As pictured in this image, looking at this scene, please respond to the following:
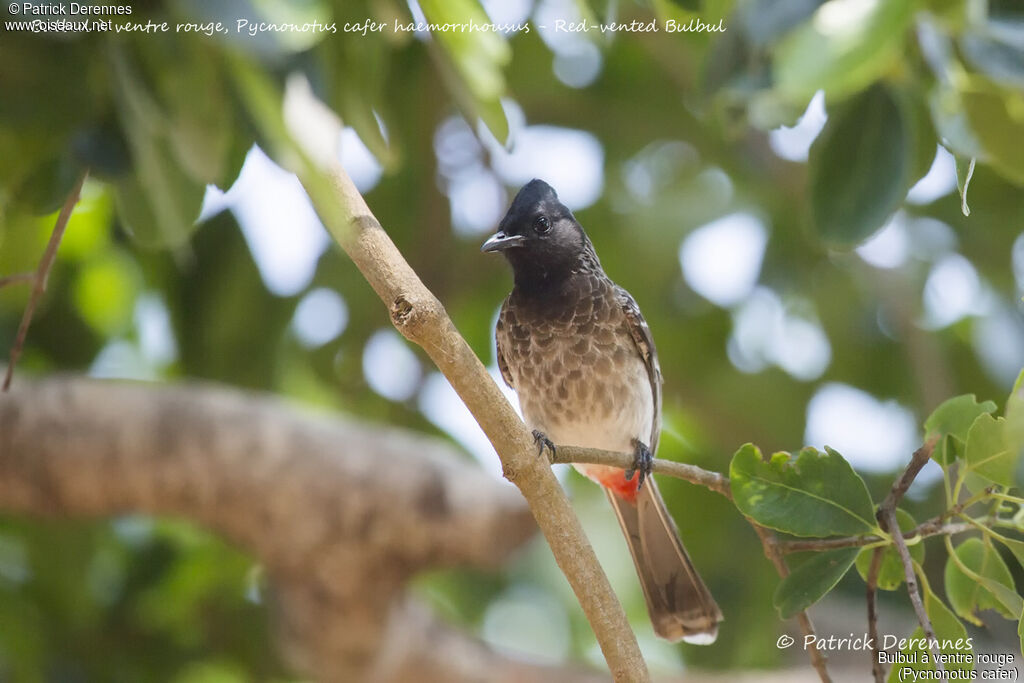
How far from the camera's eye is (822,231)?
2.15 metres

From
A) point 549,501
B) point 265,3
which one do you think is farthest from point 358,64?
point 549,501

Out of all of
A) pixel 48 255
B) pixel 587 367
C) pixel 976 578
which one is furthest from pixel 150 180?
pixel 587 367

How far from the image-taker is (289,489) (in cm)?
411

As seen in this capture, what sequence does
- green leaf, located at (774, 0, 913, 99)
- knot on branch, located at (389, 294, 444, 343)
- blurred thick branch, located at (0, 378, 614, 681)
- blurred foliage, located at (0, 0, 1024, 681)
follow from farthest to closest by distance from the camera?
1. blurred foliage, located at (0, 0, 1024, 681)
2. blurred thick branch, located at (0, 378, 614, 681)
3. knot on branch, located at (389, 294, 444, 343)
4. green leaf, located at (774, 0, 913, 99)

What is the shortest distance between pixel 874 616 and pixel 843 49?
116cm

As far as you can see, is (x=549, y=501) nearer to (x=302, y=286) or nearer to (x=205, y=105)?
(x=205, y=105)

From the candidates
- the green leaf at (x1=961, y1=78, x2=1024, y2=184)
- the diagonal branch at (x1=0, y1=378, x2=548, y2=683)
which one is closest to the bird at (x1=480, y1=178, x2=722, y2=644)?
the diagonal branch at (x1=0, y1=378, x2=548, y2=683)

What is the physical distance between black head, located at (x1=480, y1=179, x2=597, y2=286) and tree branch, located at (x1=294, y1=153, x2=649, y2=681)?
1.13 meters

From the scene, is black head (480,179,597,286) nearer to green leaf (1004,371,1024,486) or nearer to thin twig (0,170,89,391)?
thin twig (0,170,89,391)

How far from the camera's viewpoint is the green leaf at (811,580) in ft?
6.51

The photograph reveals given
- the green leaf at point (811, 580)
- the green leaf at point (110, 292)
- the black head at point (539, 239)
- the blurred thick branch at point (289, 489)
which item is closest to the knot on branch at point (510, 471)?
the green leaf at point (811, 580)

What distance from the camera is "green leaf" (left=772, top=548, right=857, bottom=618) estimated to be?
1984 mm

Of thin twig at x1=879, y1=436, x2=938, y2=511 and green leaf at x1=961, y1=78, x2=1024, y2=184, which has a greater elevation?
green leaf at x1=961, y1=78, x2=1024, y2=184

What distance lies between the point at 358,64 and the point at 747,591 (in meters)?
3.26
